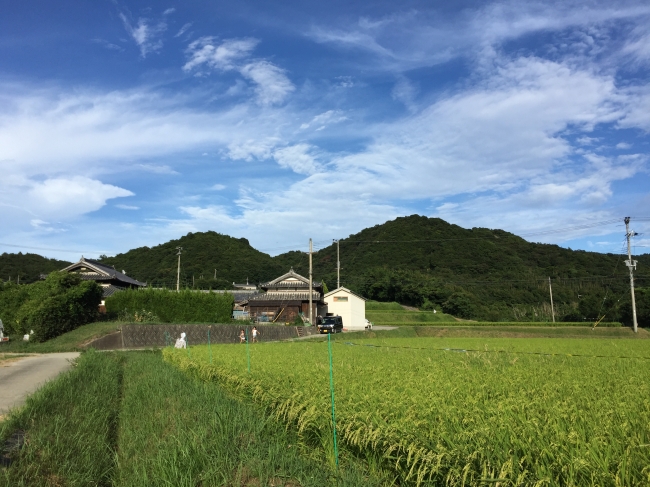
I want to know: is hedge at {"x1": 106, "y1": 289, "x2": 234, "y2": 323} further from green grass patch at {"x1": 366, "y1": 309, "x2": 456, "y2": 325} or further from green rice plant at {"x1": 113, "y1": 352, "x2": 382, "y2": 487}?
green rice plant at {"x1": 113, "y1": 352, "x2": 382, "y2": 487}

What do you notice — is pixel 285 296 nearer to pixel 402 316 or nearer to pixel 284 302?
pixel 284 302

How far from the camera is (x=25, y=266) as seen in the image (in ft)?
231

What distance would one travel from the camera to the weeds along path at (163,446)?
4109 mm

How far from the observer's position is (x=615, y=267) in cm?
→ 6469

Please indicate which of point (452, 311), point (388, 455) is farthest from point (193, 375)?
point (452, 311)

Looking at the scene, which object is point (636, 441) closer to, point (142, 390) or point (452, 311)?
point (142, 390)

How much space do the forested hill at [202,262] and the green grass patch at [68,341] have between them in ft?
133

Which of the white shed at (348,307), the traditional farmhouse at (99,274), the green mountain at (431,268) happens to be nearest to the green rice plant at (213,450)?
the traditional farmhouse at (99,274)

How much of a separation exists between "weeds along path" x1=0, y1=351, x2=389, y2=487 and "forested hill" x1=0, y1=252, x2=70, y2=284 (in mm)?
69939

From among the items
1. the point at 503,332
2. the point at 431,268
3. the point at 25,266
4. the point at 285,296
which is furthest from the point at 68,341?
the point at 431,268

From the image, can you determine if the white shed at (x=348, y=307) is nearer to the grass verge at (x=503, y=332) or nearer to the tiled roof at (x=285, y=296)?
the tiled roof at (x=285, y=296)

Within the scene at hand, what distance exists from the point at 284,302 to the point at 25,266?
4886 centimetres

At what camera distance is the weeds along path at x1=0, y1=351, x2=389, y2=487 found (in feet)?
13.5

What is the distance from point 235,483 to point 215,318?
31.8 metres
